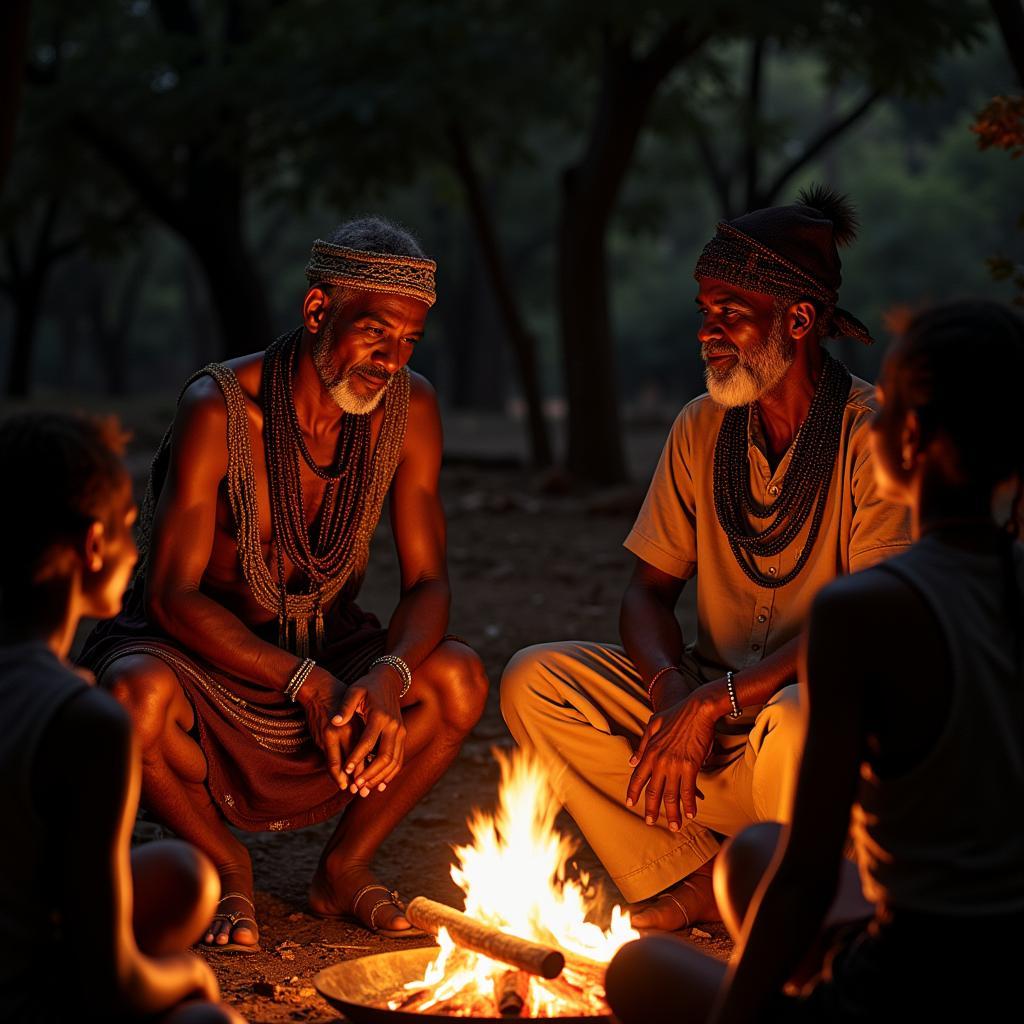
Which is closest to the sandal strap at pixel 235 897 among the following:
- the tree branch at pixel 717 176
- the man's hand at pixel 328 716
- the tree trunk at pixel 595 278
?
the man's hand at pixel 328 716

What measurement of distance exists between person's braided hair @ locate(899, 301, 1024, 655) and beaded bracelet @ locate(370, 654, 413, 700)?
2208 mm

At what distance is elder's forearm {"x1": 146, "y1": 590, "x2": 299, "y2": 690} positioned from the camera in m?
4.16

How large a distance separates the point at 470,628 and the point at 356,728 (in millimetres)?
4072

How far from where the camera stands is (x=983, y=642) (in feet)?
7.51

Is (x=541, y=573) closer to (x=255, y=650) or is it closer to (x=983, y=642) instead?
(x=255, y=650)

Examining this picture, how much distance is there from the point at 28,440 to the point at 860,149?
47565mm

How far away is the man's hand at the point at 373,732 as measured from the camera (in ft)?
13.3

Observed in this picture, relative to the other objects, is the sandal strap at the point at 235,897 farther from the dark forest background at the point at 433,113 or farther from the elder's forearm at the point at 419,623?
the dark forest background at the point at 433,113

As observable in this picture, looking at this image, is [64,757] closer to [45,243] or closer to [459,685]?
[459,685]

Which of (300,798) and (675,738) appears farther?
(300,798)

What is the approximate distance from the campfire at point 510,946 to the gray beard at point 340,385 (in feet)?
4.31

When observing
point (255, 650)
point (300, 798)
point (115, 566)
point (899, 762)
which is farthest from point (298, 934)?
point (899, 762)

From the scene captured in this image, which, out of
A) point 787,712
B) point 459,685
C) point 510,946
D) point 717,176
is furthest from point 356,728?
point 717,176

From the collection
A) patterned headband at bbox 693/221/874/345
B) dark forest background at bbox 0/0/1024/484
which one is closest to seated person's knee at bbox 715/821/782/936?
patterned headband at bbox 693/221/874/345
